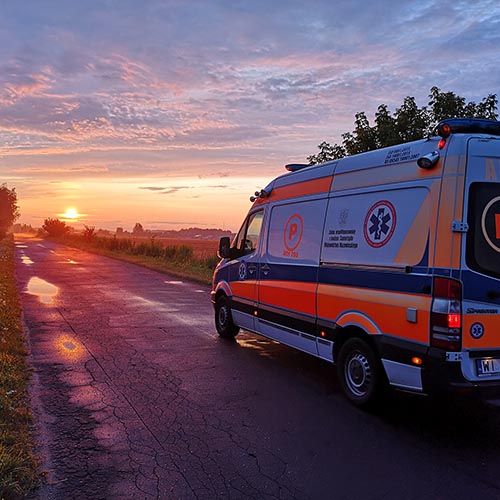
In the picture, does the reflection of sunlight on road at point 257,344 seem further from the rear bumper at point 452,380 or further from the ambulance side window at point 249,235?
the rear bumper at point 452,380

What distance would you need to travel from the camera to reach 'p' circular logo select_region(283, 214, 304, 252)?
663cm

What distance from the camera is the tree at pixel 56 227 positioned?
91.5 meters

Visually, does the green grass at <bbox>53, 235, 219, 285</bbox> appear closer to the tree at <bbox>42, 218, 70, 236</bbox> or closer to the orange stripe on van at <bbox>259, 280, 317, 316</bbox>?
the orange stripe on van at <bbox>259, 280, 317, 316</bbox>

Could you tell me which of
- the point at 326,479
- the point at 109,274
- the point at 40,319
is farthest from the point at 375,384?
the point at 109,274

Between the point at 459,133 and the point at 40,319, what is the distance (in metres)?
9.17

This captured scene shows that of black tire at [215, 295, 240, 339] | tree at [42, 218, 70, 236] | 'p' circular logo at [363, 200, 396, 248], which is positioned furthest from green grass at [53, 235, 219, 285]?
tree at [42, 218, 70, 236]

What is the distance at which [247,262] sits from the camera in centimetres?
804

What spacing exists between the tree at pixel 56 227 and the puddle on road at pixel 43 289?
250 ft

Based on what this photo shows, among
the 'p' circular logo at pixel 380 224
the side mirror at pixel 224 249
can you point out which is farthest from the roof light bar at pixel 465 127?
the side mirror at pixel 224 249

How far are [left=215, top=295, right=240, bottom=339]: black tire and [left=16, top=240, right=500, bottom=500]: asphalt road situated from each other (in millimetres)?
304

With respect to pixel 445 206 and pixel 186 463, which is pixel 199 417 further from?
pixel 445 206

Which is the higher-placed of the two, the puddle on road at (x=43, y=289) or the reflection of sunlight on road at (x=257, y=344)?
the reflection of sunlight on road at (x=257, y=344)

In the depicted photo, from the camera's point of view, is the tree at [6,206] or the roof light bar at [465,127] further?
the tree at [6,206]

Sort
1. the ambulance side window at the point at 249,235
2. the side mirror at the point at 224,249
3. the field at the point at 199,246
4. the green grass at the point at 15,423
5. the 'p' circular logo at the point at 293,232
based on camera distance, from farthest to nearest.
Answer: the field at the point at 199,246 → the side mirror at the point at 224,249 → the ambulance side window at the point at 249,235 → the 'p' circular logo at the point at 293,232 → the green grass at the point at 15,423
